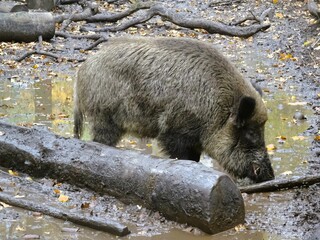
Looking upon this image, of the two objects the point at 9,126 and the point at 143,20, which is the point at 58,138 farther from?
the point at 143,20

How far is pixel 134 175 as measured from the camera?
22.8 feet

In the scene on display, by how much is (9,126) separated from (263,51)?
1012 centimetres

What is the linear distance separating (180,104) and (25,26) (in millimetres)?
10163

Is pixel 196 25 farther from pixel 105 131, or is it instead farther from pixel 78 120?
pixel 105 131

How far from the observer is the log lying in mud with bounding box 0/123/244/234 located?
20.9 feet

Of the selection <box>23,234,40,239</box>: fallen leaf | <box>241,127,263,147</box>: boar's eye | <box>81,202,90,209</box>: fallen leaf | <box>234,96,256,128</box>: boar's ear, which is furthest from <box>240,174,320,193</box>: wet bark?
<box>23,234,40,239</box>: fallen leaf

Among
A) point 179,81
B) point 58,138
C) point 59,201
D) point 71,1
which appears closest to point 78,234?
point 59,201

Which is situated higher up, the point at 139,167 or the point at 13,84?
the point at 139,167

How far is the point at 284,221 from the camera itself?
6.71m

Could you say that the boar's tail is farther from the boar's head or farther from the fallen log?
the fallen log

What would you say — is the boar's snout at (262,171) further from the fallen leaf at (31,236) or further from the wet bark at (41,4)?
the wet bark at (41,4)

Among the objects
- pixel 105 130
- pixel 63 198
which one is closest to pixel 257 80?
pixel 105 130

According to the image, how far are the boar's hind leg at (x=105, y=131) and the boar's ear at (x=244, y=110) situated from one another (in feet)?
4.54

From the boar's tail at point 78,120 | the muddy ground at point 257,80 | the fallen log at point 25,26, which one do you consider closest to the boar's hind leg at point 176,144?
the muddy ground at point 257,80
